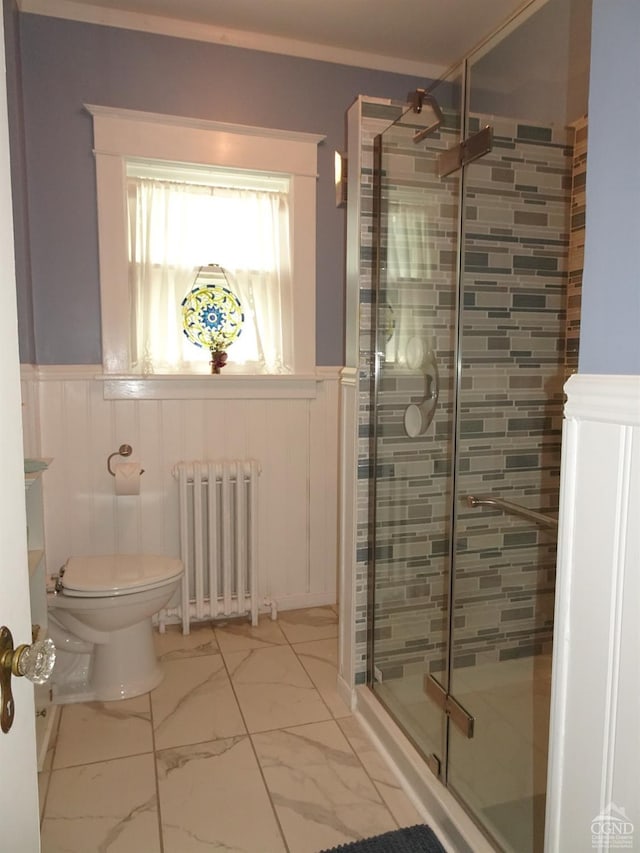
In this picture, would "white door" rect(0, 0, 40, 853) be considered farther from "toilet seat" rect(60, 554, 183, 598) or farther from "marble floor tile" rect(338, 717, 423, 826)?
"toilet seat" rect(60, 554, 183, 598)

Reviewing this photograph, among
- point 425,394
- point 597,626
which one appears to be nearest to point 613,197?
point 597,626

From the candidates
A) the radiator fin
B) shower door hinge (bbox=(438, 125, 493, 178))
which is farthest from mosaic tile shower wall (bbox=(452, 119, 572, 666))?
the radiator fin

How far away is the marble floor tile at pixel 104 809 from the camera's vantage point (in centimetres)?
150

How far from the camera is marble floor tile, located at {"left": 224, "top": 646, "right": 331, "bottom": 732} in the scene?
204cm

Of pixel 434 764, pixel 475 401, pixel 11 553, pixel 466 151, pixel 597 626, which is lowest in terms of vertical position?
pixel 434 764

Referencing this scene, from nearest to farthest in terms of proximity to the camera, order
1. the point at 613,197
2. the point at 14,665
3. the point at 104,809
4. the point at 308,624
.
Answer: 1. the point at 14,665
2. the point at 613,197
3. the point at 104,809
4. the point at 308,624

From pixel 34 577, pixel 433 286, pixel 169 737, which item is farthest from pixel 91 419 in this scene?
pixel 433 286

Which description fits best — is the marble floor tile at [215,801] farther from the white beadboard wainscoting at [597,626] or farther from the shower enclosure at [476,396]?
the white beadboard wainscoting at [597,626]

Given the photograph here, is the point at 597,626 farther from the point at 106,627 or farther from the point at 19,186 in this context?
the point at 19,186

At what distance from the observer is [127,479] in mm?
2467

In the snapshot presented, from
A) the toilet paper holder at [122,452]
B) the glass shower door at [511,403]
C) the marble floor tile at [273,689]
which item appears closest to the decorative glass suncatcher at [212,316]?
the toilet paper holder at [122,452]

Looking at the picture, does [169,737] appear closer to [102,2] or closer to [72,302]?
[72,302]

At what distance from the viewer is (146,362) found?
8.70 ft

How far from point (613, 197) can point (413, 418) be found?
1.23 metres
